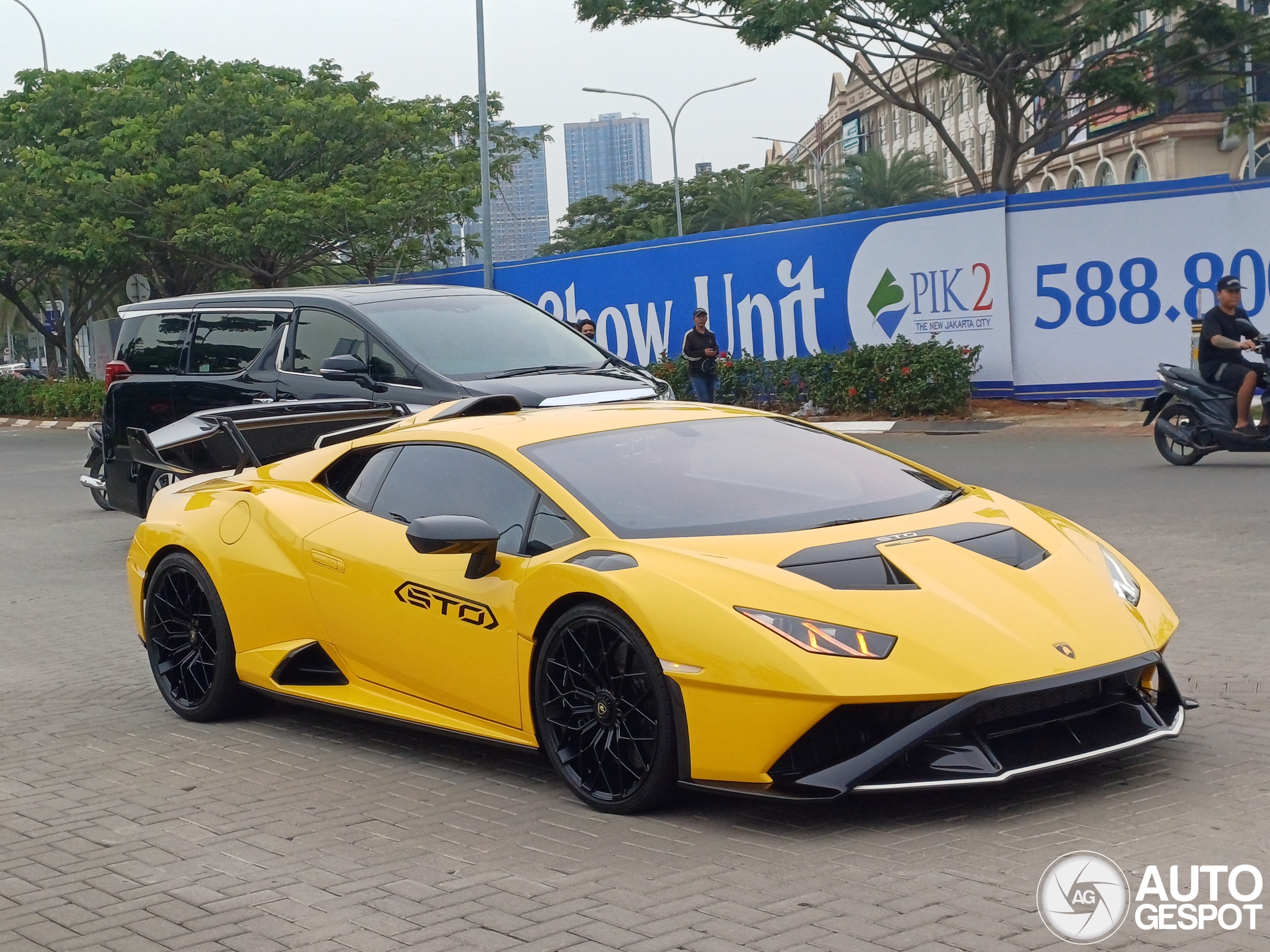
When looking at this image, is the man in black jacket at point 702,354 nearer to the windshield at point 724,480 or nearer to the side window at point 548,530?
the windshield at point 724,480

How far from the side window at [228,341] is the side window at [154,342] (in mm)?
178

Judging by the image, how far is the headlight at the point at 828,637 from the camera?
179 inches

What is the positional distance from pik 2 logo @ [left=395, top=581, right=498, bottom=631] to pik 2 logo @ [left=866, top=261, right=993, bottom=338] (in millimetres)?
18682

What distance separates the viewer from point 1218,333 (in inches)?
574

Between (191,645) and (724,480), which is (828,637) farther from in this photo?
(191,645)

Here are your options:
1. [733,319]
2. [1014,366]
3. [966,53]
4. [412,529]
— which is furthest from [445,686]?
[966,53]

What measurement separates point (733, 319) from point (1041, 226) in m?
5.63

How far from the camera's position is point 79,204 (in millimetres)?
36375

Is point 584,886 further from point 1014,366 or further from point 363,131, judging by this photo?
point 363,131

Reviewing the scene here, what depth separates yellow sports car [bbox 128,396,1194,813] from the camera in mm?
4586

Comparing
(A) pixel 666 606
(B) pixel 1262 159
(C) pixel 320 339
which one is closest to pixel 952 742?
(A) pixel 666 606

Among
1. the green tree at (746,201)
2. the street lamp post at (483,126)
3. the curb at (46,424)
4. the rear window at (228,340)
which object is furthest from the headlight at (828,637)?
the green tree at (746,201)

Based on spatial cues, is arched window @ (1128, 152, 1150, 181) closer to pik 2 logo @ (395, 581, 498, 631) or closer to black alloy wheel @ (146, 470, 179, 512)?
black alloy wheel @ (146, 470, 179, 512)

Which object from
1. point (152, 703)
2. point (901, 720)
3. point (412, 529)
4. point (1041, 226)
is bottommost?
point (152, 703)
